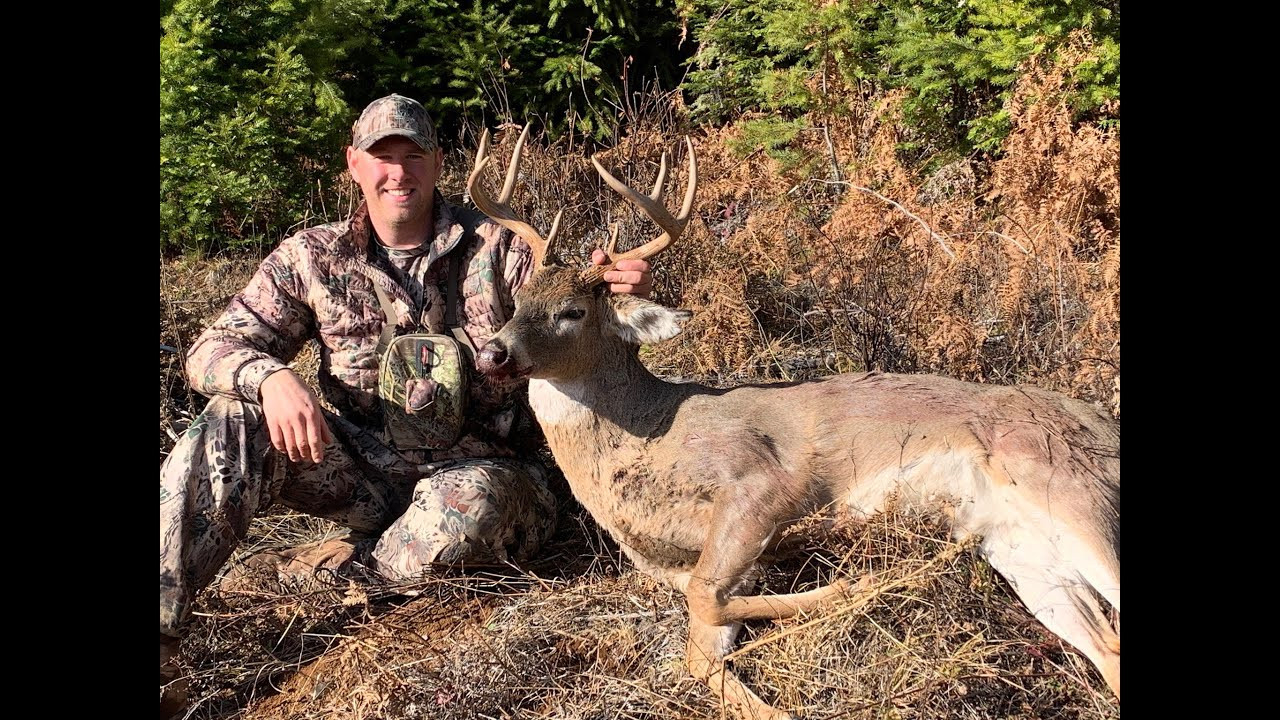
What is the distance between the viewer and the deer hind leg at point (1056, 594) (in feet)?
10.4

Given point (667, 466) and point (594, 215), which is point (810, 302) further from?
point (667, 466)

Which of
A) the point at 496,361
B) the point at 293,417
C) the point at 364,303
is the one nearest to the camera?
the point at 496,361

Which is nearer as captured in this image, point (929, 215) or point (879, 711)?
point (879, 711)

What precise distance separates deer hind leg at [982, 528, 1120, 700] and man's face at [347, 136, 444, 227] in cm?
265

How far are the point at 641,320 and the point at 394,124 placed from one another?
1.40 m

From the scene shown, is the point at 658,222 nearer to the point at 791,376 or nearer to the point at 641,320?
the point at 641,320

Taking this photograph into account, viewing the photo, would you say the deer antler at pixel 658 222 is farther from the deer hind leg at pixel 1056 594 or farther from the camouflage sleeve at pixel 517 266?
the deer hind leg at pixel 1056 594

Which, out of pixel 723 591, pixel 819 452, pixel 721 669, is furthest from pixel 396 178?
pixel 721 669

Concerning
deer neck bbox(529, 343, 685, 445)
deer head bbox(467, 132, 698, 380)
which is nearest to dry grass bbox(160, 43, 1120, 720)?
deer neck bbox(529, 343, 685, 445)

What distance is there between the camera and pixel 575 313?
13.0 feet
